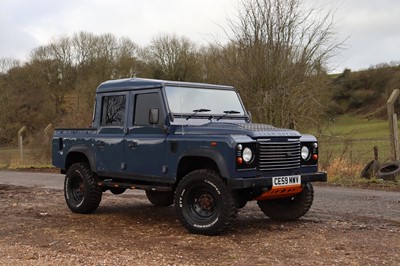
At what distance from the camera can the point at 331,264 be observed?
16.7 ft

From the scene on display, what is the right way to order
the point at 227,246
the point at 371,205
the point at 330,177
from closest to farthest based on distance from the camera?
the point at 227,246 < the point at 371,205 < the point at 330,177

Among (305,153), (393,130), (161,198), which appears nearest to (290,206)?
(305,153)

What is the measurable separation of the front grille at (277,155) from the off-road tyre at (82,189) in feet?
11.0

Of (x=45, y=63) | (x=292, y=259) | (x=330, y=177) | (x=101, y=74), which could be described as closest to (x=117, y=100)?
(x=292, y=259)

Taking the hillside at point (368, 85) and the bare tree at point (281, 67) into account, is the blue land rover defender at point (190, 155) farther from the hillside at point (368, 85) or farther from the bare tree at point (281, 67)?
the hillside at point (368, 85)

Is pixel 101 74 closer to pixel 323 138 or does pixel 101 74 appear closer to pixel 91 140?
pixel 323 138

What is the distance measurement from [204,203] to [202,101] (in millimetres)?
1792

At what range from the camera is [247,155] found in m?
6.38

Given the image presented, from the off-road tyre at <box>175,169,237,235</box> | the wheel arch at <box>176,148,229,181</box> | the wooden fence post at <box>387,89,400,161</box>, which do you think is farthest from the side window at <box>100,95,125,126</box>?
the wooden fence post at <box>387,89,400,161</box>

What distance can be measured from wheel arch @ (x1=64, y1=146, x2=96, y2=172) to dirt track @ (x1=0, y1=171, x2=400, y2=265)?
87 cm

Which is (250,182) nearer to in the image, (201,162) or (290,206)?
(201,162)

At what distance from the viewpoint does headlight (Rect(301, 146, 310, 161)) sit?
726 cm

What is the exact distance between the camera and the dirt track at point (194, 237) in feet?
17.8

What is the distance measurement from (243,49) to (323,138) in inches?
143
